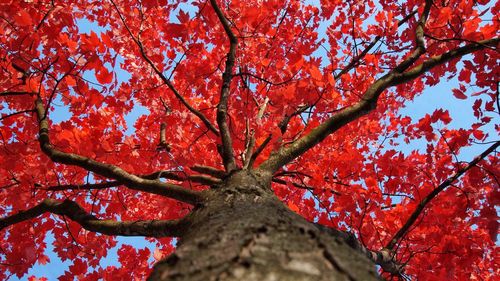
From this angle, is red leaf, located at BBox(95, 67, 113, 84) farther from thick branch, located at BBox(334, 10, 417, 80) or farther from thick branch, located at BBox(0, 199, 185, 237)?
thick branch, located at BBox(334, 10, 417, 80)

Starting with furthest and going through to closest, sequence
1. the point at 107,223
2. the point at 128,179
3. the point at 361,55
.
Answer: the point at 361,55
the point at 128,179
the point at 107,223

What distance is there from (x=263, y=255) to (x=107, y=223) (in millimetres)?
2294

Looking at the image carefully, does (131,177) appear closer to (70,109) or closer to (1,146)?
(70,109)

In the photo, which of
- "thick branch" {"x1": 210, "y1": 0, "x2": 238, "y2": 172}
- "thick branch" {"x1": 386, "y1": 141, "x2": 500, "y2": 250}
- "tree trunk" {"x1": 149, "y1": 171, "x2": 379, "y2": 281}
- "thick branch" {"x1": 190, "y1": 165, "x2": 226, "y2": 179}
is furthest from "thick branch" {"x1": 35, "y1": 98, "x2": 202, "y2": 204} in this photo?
"thick branch" {"x1": 386, "y1": 141, "x2": 500, "y2": 250}

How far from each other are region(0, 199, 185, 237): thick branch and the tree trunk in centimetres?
103

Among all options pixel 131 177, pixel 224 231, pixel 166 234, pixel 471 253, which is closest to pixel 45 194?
pixel 131 177

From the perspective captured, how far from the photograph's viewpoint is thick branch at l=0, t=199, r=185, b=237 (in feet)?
8.68

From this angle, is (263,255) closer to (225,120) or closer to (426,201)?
(225,120)

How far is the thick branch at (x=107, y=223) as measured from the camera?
2.64 metres

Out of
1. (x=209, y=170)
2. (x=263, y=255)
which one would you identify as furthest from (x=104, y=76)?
(x=263, y=255)

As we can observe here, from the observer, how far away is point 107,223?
9.87ft

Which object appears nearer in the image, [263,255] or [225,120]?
[263,255]

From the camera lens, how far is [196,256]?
1.24 metres

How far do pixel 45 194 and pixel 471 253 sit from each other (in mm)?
7068
